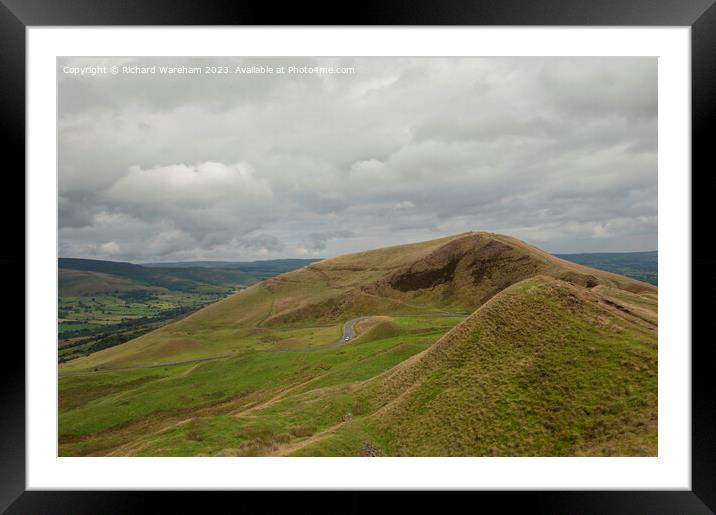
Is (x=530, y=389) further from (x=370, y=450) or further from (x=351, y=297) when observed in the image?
(x=351, y=297)

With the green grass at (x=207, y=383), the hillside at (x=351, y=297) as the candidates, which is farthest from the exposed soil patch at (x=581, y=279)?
the green grass at (x=207, y=383)

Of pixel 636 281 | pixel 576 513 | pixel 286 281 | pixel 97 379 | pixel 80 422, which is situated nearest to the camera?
pixel 576 513

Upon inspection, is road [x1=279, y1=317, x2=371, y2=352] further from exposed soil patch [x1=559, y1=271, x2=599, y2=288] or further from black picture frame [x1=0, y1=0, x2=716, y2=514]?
exposed soil patch [x1=559, y1=271, x2=599, y2=288]

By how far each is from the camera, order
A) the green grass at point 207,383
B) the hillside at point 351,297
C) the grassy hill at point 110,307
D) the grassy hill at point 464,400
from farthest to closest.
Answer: the grassy hill at point 110,307
the hillside at point 351,297
the green grass at point 207,383
the grassy hill at point 464,400

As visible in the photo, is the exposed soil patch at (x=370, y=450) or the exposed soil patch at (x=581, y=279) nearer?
the exposed soil patch at (x=370, y=450)

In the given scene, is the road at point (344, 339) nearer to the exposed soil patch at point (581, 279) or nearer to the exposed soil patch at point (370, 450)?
the exposed soil patch at point (370, 450)

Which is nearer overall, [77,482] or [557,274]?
[77,482]

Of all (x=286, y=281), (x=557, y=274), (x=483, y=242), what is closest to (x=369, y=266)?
(x=286, y=281)

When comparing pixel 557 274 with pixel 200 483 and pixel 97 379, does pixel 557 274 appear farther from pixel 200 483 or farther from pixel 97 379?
pixel 97 379

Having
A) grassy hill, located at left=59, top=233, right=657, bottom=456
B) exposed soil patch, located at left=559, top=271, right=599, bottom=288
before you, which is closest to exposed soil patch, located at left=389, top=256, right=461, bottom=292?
exposed soil patch, located at left=559, top=271, right=599, bottom=288
